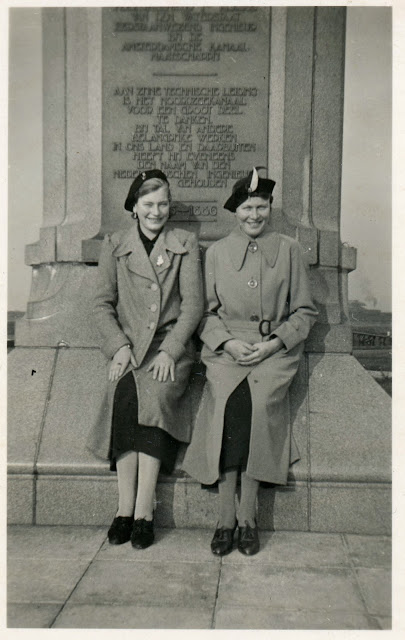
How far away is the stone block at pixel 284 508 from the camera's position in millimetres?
3324

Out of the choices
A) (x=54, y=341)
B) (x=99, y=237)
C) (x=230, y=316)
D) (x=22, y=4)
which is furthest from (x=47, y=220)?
(x=230, y=316)

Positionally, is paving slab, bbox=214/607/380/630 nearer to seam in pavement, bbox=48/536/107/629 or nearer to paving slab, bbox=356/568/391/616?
paving slab, bbox=356/568/391/616

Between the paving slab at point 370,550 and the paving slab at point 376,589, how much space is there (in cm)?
8

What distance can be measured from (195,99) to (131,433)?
2.40 meters

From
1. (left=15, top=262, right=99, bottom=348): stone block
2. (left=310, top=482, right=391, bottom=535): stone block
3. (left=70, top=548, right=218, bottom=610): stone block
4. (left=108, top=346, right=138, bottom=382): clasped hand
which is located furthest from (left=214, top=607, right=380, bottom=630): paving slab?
(left=15, top=262, right=99, bottom=348): stone block

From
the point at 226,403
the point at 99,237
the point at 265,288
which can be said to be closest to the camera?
the point at 226,403

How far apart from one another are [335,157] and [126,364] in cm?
217

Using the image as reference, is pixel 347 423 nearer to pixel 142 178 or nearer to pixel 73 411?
pixel 73 411

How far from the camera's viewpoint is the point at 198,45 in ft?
13.5

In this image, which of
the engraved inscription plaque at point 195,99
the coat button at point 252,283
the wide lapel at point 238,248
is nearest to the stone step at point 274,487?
the coat button at point 252,283

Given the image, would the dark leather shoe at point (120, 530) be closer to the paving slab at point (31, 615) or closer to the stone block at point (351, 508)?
the paving slab at point (31, 615)

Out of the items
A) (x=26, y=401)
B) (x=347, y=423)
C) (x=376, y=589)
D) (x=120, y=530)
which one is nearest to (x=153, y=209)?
(x=26, y=401)

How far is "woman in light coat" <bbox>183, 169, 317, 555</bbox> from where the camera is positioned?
319cm
